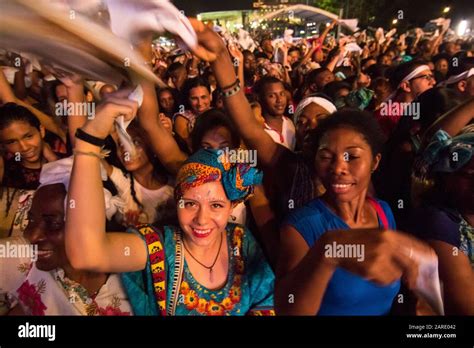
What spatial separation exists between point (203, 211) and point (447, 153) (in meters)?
0.83

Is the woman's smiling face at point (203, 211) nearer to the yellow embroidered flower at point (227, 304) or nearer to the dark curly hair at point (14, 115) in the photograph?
the yellow embroidered flower at point (227, 304)

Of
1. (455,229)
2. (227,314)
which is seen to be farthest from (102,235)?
(455,229)

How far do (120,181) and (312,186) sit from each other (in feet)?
2.52

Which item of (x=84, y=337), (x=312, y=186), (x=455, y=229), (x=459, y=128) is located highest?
(x=459, y=128)

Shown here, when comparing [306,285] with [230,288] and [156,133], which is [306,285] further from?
[156,133]

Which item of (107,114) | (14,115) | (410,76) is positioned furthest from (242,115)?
(410,76)

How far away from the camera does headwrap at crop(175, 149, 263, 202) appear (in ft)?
4.12

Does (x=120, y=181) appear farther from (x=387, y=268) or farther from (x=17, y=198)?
(x=387, y=268)

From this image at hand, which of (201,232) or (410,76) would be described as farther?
(410,76)

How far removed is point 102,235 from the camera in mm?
1148

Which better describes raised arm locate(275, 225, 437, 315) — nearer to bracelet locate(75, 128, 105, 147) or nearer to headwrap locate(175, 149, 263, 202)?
headwrap locate(175, 149, 263, 202)

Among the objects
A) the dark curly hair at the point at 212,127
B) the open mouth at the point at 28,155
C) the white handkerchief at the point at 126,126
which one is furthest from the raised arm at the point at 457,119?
the open mouth at the point at 28,155

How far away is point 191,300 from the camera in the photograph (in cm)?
129

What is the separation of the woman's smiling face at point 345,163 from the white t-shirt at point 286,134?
1.85 ft
